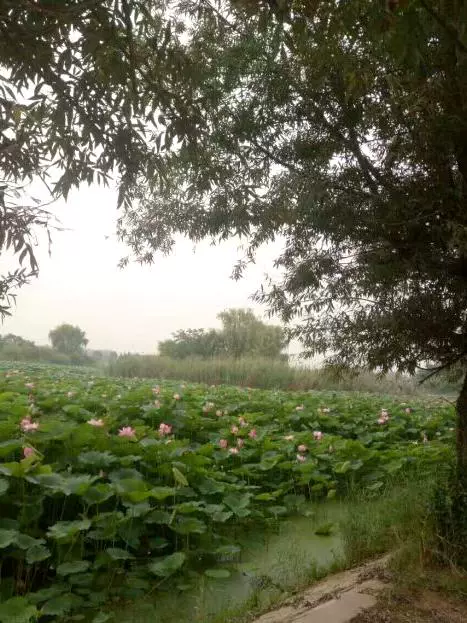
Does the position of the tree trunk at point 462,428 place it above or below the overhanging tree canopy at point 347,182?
below

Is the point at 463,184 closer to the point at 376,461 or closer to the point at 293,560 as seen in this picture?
the point at 376,461

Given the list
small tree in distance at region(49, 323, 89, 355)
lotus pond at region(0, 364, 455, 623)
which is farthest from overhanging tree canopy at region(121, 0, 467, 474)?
small tree in distance at region(49, 323, 89, 355)

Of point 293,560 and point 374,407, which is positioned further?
point 374,407

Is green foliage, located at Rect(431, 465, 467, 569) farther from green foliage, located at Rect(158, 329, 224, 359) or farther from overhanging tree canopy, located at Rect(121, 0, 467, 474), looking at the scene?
green foliage, located at Rect(158, 329, 224, 359)

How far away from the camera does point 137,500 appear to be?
2.70 meters

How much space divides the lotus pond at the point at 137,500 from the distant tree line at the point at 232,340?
69.4ft

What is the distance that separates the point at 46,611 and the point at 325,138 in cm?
404

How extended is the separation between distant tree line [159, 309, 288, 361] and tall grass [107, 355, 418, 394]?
15.3 ft

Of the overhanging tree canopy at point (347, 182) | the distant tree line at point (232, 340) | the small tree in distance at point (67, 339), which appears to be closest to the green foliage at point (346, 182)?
the overhanging tree canopy at point (347, 182)

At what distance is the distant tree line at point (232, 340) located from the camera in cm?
2813

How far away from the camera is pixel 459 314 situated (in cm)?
418

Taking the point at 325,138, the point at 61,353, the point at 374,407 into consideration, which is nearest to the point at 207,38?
the point at 325,138

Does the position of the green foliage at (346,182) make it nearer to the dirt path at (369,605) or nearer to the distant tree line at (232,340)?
the dirt path at (369,605)

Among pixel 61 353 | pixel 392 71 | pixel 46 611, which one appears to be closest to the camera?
pixel 46 611
